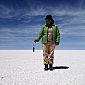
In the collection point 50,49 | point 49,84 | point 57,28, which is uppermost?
point 57,28

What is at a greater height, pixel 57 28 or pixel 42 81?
pixel 57 28

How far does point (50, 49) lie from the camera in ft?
36.4

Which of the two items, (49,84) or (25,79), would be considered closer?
(49,84)

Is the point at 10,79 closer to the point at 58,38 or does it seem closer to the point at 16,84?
the point at 16,84

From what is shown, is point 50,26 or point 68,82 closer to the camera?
point 68,82

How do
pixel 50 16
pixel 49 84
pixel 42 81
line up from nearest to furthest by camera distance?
pixel 49 84
pixel 42 81
pixel 50 16

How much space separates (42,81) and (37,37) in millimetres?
3211

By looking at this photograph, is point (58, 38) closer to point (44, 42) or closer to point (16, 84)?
point (44, 42)

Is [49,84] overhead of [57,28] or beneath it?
beneath

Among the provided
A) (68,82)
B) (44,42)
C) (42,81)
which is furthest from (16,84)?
(44,42)

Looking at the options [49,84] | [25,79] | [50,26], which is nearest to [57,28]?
[50,26]

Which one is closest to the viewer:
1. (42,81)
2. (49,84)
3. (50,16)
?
(49,84)

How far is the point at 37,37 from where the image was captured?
36.9 feet

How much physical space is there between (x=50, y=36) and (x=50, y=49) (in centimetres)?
48
